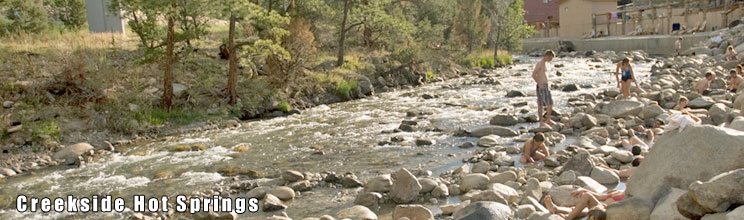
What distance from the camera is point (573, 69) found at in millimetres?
31781

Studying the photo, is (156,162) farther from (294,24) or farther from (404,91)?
(404,91)

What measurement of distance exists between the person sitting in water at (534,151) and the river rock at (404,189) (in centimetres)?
275

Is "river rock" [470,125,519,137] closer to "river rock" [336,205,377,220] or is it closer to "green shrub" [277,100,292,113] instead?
"river rock" [336,205,377,220]

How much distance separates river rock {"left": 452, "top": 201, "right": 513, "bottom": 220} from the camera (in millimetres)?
6231

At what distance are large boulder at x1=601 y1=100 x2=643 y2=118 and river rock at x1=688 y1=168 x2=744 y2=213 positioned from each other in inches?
375

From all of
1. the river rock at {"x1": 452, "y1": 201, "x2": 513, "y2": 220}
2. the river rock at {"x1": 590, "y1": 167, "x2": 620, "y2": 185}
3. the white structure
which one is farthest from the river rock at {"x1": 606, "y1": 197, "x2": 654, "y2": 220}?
the white structure

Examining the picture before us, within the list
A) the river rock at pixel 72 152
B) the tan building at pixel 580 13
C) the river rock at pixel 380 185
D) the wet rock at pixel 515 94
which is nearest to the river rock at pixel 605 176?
the river rock at pixel 380 185

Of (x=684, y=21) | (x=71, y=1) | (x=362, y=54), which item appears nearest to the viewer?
(x=71, y=1)

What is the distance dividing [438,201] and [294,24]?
45.4ft

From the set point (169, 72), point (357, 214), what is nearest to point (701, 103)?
point (357, 214)

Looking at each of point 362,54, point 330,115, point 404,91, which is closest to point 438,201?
point 330,115

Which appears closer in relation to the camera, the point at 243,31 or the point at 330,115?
the point at 330,115

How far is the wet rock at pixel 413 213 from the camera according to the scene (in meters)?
6.82

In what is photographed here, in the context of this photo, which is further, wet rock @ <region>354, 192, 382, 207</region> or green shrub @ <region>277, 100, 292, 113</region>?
green shrub @ <region>277, 100, 292, 113</region>
